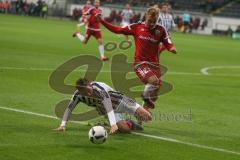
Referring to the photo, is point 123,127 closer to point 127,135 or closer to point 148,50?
point 127,135

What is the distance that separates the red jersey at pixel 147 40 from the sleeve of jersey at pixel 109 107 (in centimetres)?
197

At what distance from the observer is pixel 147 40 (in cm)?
1414

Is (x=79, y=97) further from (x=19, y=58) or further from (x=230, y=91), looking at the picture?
(x=19, y=58)

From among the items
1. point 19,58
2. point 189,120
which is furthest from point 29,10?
point 189,120

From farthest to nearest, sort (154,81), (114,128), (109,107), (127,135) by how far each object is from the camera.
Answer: (154,81)
(127,135)
(109,107)
(114,128)

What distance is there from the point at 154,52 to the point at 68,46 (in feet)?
72.2

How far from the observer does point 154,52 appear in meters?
14.3

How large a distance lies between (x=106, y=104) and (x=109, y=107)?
0.09 metres

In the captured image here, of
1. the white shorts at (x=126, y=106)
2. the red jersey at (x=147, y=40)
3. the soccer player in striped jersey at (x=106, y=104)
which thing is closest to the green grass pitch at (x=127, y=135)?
the soccer player in striped jersey at (x=106, y=104)

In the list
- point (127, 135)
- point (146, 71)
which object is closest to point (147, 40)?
point (146, 71)

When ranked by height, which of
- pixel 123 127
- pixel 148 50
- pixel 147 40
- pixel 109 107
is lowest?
pixel 123 127

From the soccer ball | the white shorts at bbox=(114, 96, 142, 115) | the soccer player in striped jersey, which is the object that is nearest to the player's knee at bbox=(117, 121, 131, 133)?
the soccer player in striped jersey

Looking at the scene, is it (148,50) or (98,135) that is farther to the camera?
(148,50)

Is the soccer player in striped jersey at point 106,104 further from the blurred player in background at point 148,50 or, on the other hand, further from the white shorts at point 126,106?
the blurred player in background at point 148,50
